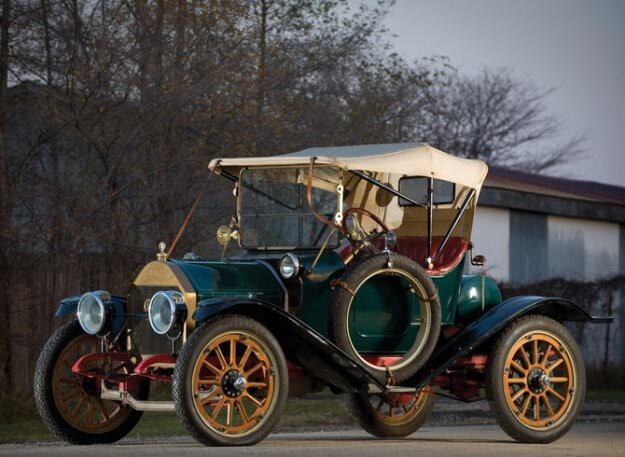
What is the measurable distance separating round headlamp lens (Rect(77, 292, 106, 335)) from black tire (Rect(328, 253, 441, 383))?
183cm

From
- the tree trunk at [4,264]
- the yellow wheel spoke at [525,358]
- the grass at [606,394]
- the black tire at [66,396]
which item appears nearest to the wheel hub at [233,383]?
the black tire at [66,396]

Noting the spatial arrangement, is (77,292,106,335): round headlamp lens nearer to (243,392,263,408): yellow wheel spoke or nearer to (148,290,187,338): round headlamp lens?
(148,290,187,338): round headlamp lens

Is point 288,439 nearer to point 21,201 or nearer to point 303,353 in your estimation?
point 303,353

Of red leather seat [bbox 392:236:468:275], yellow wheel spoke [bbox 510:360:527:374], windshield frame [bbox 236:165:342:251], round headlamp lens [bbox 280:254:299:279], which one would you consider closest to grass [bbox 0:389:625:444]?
windshield frame [bbox 236:165:342:251]

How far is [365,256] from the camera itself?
35.0 ft

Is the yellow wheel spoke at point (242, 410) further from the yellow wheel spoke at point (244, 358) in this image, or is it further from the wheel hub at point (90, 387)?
the wheel hub at point (90, 387)

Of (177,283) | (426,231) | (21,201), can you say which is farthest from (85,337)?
(21,201)

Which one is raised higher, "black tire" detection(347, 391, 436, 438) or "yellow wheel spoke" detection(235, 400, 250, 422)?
"yellow wheel spoke" detection(235, 400, 250, 422)

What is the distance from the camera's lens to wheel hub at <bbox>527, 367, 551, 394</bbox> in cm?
1124

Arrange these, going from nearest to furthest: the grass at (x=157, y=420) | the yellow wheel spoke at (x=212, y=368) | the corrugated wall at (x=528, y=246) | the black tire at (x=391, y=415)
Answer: the yellow wheel spoke at (x=212, y=368)
the black tire at (x=391, y=415)
the grass at (x=157, y=420)
the corrugated wall at (x=528, y=246)

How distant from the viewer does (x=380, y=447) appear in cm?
1022

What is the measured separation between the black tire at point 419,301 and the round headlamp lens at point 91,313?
6.02 feet

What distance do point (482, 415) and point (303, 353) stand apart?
22.8 feet

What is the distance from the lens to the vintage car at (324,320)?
983cm
